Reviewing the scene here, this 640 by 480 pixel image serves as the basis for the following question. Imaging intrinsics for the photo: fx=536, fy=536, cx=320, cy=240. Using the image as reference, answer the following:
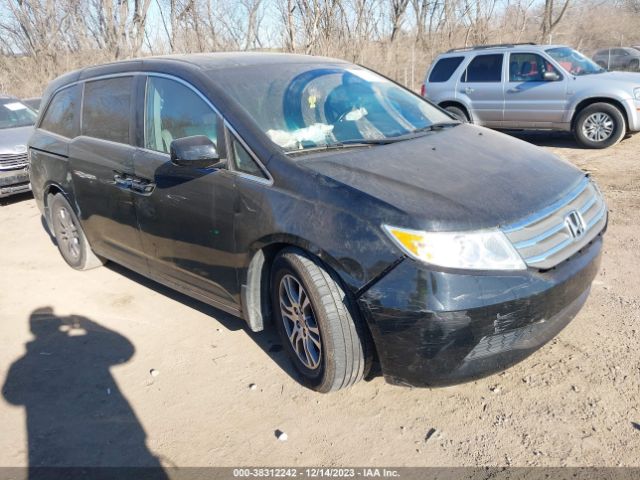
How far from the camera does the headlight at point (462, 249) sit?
7.70 feet

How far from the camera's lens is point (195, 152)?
9.73ft

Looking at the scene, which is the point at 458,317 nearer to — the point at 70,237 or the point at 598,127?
the point at 70,237

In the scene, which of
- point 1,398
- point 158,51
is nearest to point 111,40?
point 158,51

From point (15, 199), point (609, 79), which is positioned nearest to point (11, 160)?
point (15, 199)

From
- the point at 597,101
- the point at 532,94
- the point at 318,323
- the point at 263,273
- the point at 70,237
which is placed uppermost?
the point at 532,94

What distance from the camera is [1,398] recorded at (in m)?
3.21

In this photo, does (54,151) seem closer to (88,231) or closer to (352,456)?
(88,231)

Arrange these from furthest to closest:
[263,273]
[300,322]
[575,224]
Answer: [263,273] → [300,322] → [575,224]

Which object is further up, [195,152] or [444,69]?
[444,69]

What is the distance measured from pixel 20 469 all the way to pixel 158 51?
23.0 metres

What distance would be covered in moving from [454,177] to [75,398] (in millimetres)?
2518

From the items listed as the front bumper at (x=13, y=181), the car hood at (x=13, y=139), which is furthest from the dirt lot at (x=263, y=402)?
the car hood at (x=13, y=139)

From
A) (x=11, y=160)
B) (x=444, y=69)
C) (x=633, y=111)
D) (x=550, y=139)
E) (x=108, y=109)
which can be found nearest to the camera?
(x=108, y=109)

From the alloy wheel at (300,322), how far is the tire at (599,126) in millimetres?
8053
